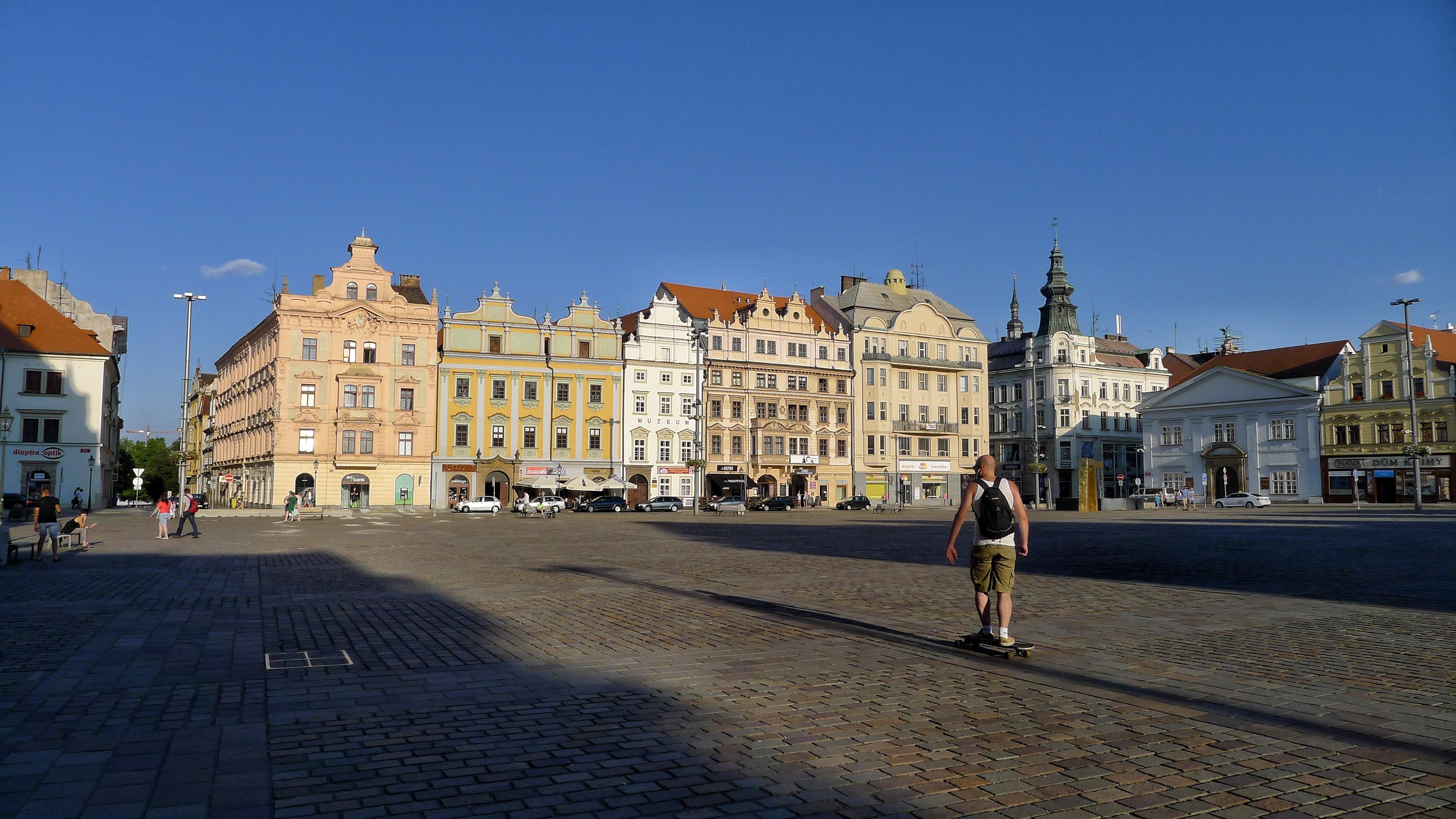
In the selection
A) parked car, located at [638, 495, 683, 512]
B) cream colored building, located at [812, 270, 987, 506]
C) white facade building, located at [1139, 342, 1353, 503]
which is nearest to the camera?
parked car, located at [638, 495, 683, 512]

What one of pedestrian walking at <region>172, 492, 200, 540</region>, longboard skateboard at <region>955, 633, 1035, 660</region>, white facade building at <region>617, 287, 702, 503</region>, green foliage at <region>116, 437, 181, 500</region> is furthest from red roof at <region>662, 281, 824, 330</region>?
green foliage at <region>116, 437, 181, 500</region>

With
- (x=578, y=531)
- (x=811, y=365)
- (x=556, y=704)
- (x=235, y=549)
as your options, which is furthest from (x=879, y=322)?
(x=556, y=704)

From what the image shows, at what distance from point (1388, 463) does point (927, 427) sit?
115ft

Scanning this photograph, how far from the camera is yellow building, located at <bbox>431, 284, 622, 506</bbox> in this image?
235 ft

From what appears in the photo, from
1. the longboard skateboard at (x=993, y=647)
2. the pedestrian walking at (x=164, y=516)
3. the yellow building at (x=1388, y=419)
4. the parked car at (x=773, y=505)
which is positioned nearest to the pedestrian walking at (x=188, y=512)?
the pedestrian walking at (x=164, y=516)

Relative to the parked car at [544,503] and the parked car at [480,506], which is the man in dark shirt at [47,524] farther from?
the parked car at [480,506]

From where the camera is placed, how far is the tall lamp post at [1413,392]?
59062 mm

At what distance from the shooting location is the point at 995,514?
9406 millimetres

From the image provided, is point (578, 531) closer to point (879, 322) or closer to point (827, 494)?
point (827, 494)

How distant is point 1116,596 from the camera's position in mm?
14453

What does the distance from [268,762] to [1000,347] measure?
104653 millimetres

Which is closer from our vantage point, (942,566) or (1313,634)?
(1313,634)

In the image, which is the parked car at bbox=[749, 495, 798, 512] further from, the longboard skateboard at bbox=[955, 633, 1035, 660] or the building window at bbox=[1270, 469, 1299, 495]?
the longboard skateboard at bbox=[955, 633, 1035, 660]

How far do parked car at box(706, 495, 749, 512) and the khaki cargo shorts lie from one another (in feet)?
184
